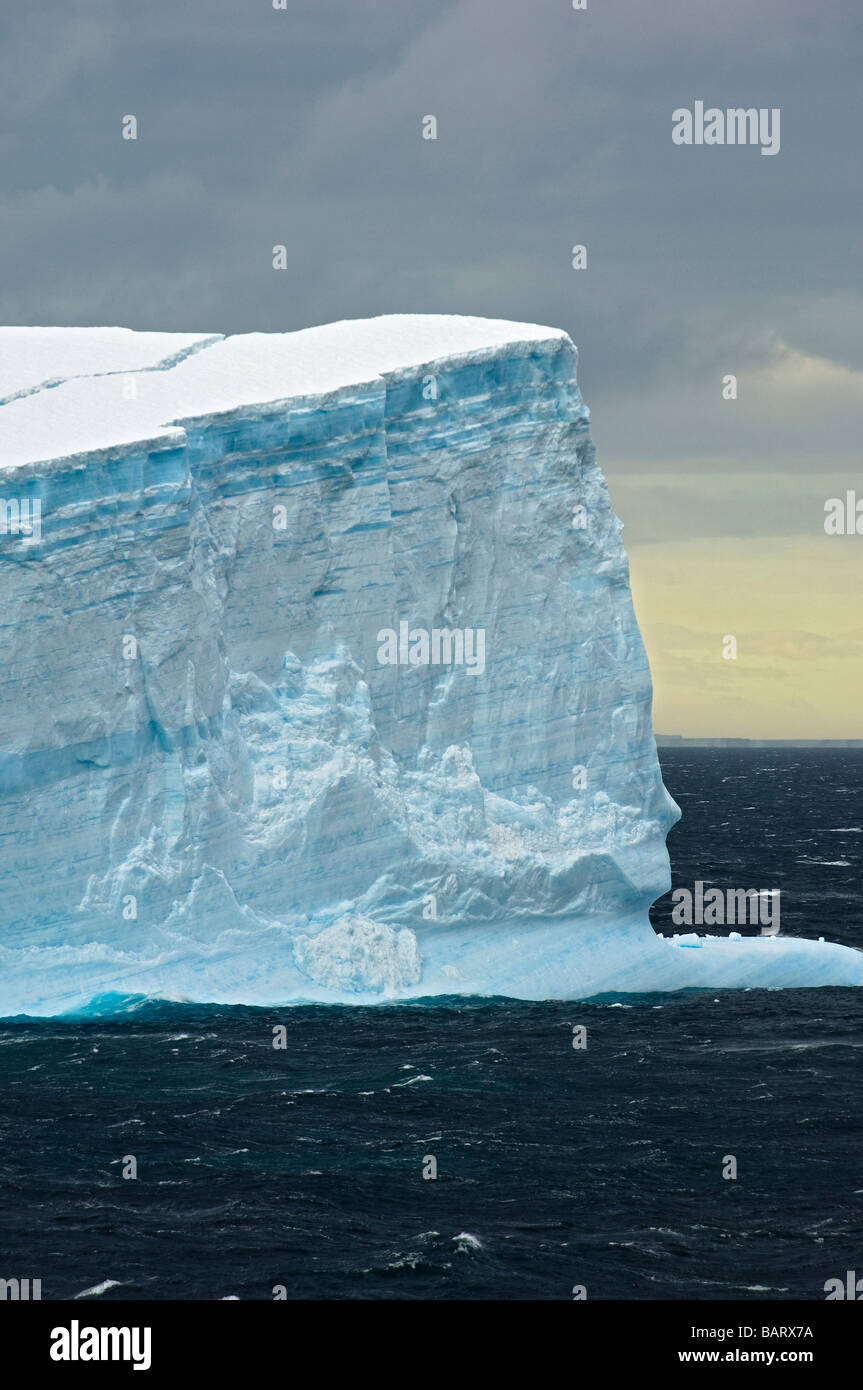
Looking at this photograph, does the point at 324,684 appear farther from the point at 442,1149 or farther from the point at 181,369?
the point at 442,1149

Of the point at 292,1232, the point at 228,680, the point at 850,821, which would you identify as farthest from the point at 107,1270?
the point at 850,821

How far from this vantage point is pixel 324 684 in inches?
1068

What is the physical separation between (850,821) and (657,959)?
45980mm

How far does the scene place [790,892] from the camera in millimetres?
44281

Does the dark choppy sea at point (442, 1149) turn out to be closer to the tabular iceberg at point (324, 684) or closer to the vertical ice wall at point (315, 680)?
the tabular iceberg at point (324, 684)

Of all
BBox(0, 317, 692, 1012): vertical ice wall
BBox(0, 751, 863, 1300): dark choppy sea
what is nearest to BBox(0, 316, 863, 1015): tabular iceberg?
BBox(0, 317, 692, 1012): vertical ice wall

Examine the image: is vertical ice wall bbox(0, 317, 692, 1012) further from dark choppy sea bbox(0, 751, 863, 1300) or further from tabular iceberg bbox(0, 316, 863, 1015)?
dark choppy sea bbox(0, 751, 863, 1300)

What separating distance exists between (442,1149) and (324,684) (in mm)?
9284

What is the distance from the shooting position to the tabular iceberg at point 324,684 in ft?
83.2

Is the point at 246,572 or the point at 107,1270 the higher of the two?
the point at 246,572

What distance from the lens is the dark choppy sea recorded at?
16250 mm

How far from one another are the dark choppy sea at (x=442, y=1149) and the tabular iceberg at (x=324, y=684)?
1032 millimetres

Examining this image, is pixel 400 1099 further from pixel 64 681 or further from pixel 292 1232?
pixel 64 681

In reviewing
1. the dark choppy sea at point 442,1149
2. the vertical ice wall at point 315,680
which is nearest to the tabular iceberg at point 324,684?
the vertical ice wall at point 315,680
